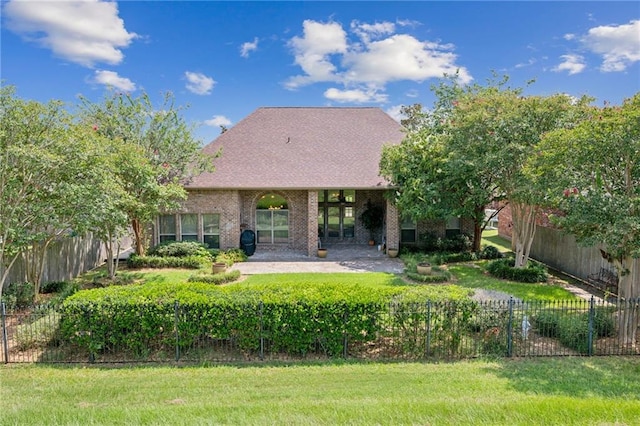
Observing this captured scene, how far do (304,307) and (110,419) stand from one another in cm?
397

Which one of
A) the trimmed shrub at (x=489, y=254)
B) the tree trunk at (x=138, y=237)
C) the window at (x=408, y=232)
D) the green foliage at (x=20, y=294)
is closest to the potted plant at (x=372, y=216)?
the window at (x=408, y=232)

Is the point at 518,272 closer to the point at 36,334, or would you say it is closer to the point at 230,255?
the point at 230,255

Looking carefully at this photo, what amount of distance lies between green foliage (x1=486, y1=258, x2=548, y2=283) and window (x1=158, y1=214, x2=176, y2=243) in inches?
603

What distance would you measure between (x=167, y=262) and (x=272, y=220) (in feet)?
20.4

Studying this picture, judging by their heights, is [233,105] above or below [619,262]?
above

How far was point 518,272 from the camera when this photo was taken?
50.6 feet

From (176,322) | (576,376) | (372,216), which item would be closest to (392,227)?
(372,216)

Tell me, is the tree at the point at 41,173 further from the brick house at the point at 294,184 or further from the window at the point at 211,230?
the window at the point at 211,230

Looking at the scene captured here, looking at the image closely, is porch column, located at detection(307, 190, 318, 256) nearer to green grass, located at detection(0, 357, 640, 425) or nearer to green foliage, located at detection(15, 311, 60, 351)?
green grass, located at detection(0, 357, 640, 425)

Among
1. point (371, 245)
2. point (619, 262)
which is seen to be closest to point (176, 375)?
point (619, 262)

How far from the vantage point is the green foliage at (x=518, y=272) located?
15211 millimetres

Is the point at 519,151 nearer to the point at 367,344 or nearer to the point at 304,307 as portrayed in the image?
the point at 367,344

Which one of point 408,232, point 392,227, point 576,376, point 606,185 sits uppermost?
point 606,185

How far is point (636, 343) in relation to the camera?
9.29 metres
